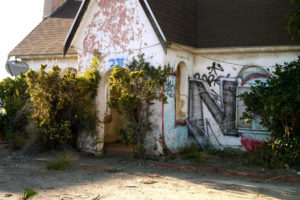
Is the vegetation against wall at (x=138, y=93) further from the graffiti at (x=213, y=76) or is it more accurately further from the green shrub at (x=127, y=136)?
the graffiti at (x=213, y=76)

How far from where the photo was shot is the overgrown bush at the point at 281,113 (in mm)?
9258

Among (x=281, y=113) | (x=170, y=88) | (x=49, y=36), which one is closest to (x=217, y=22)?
(x=170, y=88)

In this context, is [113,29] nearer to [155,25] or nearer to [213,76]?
[155,25]

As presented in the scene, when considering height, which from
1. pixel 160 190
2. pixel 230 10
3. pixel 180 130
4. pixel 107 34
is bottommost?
pixel 160 190

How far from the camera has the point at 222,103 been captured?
40.5ft

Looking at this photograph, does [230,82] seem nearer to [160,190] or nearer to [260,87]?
[260,87]

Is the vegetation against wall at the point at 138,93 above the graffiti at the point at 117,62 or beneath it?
beneath

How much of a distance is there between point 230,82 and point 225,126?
156 centimetres

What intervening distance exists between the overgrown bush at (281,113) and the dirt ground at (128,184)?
1.29 meters

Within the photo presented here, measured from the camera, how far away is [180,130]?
12188 mm

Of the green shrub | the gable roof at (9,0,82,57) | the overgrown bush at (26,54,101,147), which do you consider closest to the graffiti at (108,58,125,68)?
the overgrown bush at (26,54,101,147)

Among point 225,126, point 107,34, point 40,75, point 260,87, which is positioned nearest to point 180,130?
point 225,126

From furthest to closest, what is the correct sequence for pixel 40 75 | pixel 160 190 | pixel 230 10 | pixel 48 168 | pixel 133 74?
1. pixel 230 10
2. pixel 40 75
3. pixel 133 74
4. pixel 48 168
5. pixel 160 190

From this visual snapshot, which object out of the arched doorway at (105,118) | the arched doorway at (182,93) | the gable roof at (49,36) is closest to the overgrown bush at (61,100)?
the arched doorway at (105,118)
